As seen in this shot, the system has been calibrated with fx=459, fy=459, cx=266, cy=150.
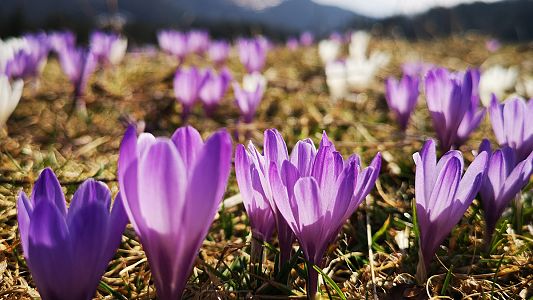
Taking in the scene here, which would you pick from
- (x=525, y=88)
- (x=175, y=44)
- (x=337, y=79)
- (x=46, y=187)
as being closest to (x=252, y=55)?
(x=337, y=79)

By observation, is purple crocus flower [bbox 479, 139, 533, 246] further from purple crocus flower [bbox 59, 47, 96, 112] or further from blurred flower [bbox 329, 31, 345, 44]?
blurred flower [bbox 329, 31, 345, 44]

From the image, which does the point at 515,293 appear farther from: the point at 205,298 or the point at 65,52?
the point at 65,52

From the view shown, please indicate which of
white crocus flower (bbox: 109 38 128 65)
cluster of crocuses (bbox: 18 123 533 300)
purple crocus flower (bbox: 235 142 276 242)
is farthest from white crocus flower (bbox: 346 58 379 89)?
purple crocus flower (bbox: 235 142 276 242)

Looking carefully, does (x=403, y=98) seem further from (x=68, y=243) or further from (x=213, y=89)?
(x=68, y=243)

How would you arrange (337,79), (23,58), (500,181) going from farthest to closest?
(337,79)
(23,58)
(500,181)

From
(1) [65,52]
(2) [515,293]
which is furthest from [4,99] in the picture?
(2) [515,293]

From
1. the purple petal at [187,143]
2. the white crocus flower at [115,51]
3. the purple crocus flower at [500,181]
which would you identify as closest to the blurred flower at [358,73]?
the white crocus flower at [115,51]
